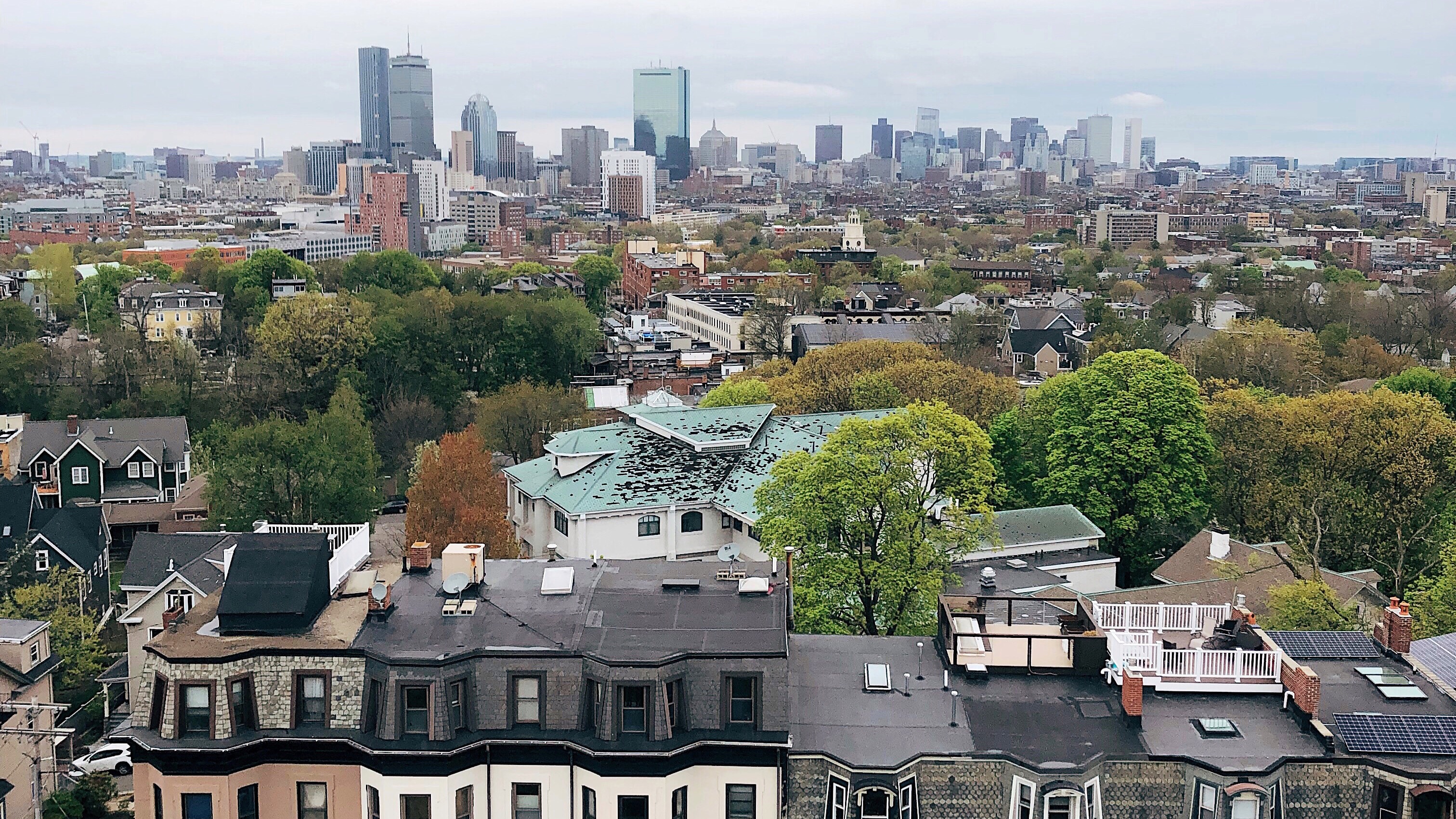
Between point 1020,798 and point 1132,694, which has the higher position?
point 1132,694

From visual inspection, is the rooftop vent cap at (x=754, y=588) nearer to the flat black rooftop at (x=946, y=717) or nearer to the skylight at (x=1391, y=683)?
the flat black rooftop at (x=946, y=717)

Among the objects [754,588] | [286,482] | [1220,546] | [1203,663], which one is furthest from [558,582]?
[286,482]

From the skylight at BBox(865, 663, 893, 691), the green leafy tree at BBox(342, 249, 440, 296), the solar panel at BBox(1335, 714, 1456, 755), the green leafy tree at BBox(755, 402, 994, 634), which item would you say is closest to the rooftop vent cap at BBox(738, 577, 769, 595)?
the skylight at BBox(865, 663, 893, 691)

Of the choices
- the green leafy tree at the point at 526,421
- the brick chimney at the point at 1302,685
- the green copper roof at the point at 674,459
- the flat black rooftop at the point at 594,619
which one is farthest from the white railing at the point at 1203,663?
the green leafy tree at the point at 526,421

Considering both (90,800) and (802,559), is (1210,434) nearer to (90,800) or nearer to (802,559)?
(802,559)

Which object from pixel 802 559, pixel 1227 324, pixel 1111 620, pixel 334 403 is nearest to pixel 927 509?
pixel 802 559

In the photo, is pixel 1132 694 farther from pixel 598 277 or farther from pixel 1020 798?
pixel 598 277
